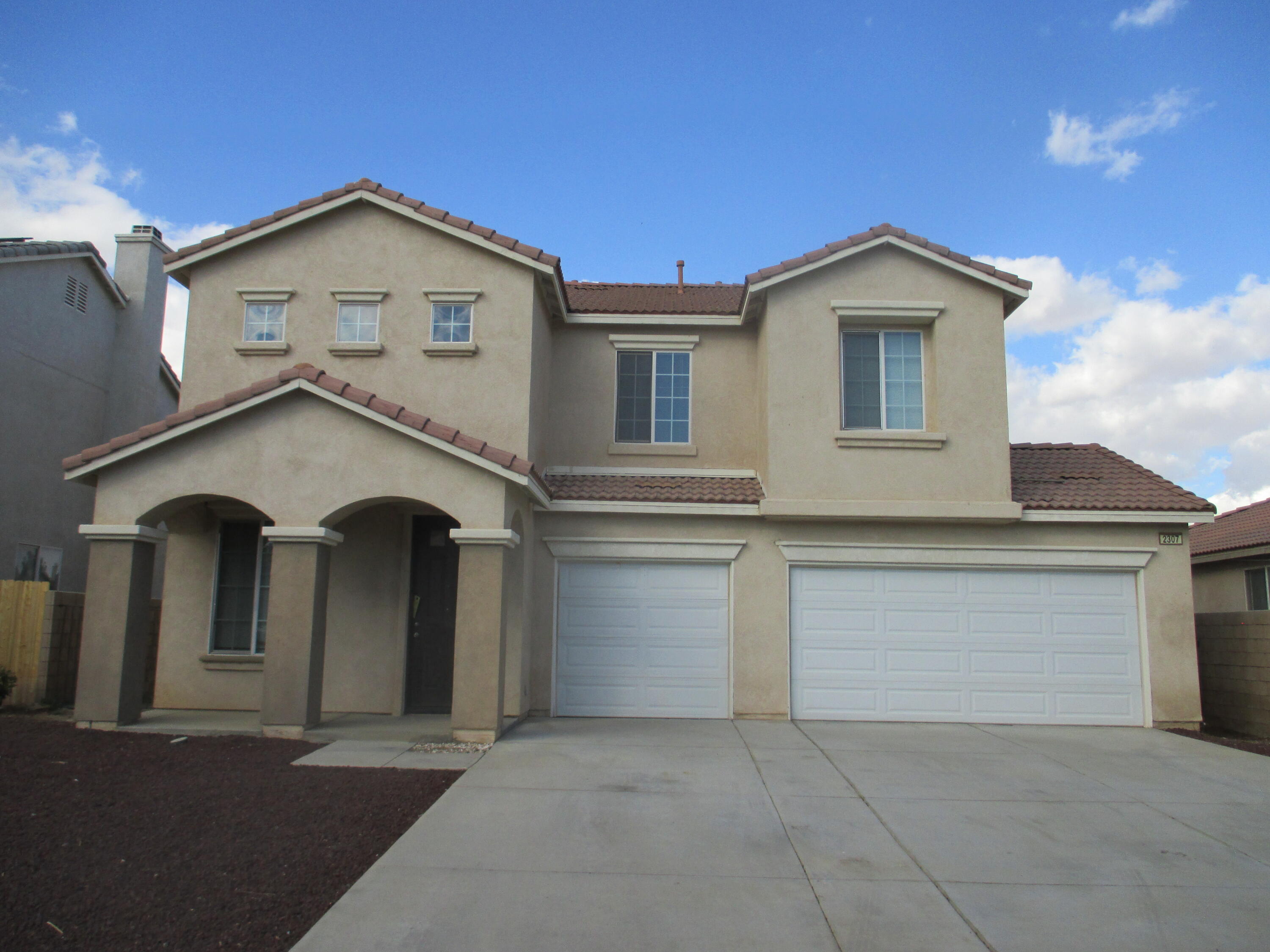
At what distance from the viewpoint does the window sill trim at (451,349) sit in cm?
1197

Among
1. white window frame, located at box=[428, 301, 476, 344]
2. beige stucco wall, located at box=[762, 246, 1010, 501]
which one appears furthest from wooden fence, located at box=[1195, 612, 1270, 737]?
white window frame, located at box=[428, 301, 476, 344]

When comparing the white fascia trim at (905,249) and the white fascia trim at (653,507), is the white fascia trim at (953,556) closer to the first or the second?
the white fascia trim at (653,507)

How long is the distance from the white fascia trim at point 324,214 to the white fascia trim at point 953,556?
531cm

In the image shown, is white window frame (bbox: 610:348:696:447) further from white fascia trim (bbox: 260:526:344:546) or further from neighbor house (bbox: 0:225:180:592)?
neighbor house (bbox: 0:225:180:592)

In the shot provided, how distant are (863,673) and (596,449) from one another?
16.5 ft

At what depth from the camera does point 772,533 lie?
39.6 feet

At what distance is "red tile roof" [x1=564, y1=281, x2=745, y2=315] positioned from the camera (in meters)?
13.6

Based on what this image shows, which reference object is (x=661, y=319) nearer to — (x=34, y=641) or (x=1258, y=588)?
(x=34, y=641)

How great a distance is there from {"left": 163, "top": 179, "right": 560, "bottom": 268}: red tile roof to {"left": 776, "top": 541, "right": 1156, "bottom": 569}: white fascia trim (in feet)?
17.6

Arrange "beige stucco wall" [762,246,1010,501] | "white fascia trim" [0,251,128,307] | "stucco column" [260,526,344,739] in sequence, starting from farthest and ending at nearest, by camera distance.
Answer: "white fascia trim" [0,251,128,307], "beige stucco wall" [762,246,1010,501], "stucco column" [260,526,344,739]

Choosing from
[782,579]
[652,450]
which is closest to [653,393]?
[652,450]

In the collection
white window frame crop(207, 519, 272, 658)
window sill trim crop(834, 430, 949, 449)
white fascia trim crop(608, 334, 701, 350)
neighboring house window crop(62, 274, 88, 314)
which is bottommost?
white window frame crop(207, 519, 272, 658)

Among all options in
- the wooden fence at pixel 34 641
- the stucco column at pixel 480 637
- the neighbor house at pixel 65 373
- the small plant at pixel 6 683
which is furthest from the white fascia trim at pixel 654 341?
the neighbor house at pixel 65 373

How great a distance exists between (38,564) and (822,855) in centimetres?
1538
